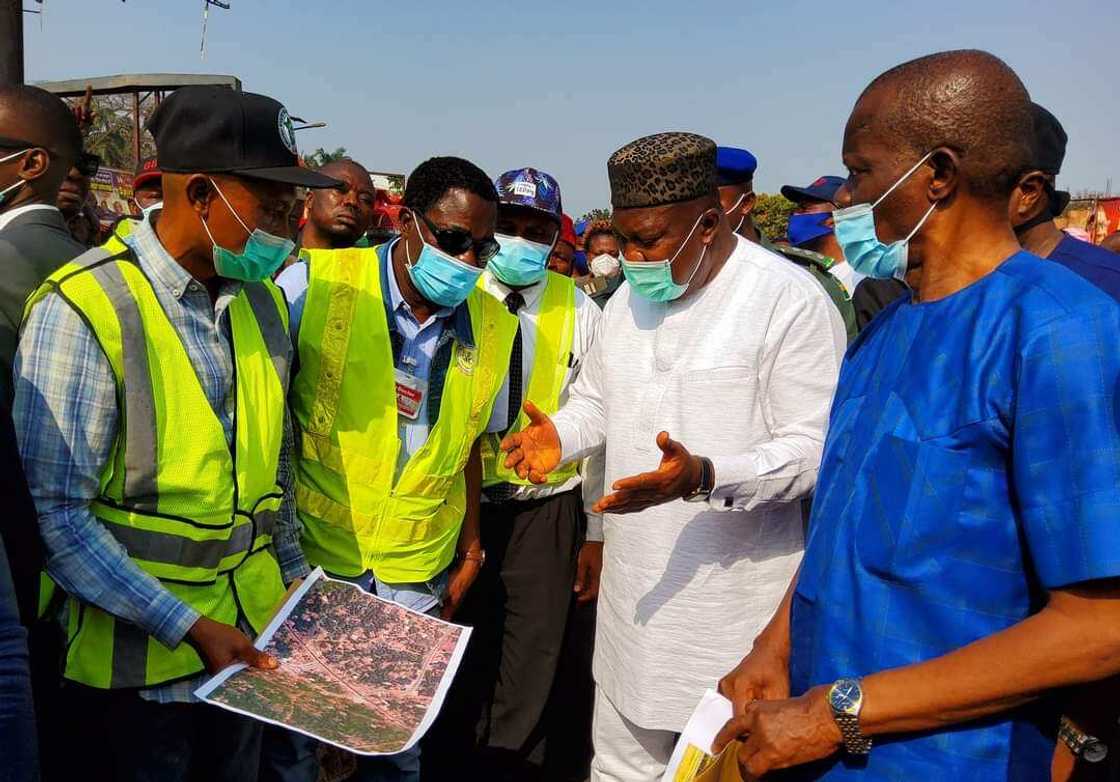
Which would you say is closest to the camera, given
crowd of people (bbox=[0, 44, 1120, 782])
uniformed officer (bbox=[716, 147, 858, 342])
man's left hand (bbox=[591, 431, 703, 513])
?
crowd of people (bbox=[0, 44, 1120, 782])

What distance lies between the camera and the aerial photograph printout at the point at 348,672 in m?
1.78

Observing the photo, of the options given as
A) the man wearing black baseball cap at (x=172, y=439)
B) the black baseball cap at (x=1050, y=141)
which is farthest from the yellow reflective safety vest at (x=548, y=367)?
the black baseball cap at (x=1050, y=141)

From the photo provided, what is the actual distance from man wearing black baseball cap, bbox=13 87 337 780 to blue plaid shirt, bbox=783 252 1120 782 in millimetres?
1356

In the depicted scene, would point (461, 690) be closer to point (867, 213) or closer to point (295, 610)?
point (295, 610)

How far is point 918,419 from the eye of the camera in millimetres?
1427

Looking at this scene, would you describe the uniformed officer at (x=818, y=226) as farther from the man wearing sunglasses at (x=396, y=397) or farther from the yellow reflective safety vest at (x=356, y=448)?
the yellow reflective safety vest at (x=356, y=448)

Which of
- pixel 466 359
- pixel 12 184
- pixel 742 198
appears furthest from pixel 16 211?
pixel 742 198

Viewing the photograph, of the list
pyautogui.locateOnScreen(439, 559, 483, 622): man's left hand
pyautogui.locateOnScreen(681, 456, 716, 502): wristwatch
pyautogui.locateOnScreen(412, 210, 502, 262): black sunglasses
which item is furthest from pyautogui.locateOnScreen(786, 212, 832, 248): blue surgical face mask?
pyautogui.locateOnScreen(681, 456, 716, 502): wristwatch

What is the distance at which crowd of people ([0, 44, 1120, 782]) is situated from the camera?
4.40 feet

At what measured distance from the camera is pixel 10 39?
5.25 meters

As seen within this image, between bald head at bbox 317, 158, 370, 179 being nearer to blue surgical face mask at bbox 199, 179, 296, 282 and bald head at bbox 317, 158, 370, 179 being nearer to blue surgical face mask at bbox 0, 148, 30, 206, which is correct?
blue surgical face mask at bbox 0, 148, 30, 206

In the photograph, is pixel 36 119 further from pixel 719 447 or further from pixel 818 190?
pixel 818 190

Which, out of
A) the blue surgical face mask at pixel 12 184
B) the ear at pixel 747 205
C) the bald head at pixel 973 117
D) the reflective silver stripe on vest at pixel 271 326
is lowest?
the reflective silver stripe on vest at pixel 271 326

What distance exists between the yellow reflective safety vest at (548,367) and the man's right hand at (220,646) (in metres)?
1.48
